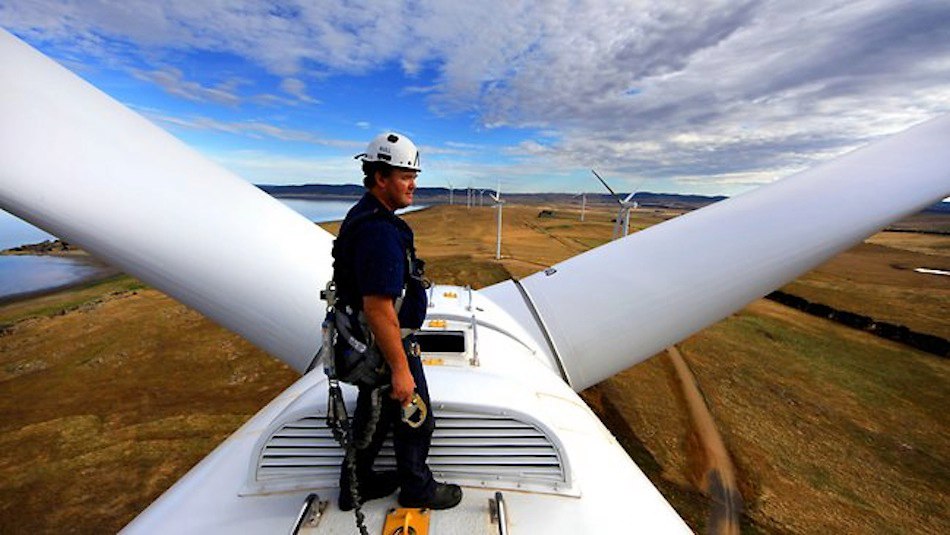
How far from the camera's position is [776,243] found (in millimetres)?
6008

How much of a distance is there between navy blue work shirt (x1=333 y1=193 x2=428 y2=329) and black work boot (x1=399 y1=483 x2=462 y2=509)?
1112 mm

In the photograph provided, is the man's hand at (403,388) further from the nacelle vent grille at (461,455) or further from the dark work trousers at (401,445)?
the nacelle vent grille at (461,455)

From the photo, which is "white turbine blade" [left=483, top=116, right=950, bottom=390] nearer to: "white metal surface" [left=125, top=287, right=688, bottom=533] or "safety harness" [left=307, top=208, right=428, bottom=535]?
"white metal surface" [left=125, top=287, right=688, bottom=533]

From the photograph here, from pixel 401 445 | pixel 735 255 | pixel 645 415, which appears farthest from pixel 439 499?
pixel 645 415

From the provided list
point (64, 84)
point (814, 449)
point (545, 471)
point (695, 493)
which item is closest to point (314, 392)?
point (545, 471)

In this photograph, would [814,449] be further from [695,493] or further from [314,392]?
[314,392]

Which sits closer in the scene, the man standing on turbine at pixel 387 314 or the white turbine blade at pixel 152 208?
the man standing on turbine at pixel 387 314

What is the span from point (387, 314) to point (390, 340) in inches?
6.7

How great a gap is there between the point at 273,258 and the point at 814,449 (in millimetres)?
14279

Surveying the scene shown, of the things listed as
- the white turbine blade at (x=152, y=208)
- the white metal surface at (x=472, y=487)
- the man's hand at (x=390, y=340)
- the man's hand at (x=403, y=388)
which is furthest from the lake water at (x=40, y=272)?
the man's hand at (x=403, y=388)

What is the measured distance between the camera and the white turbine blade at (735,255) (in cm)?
593

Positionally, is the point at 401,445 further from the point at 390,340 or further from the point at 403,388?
the point at 390,340

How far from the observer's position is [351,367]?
2756 millimetres

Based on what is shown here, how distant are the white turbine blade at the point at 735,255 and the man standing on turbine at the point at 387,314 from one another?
3570 mm
